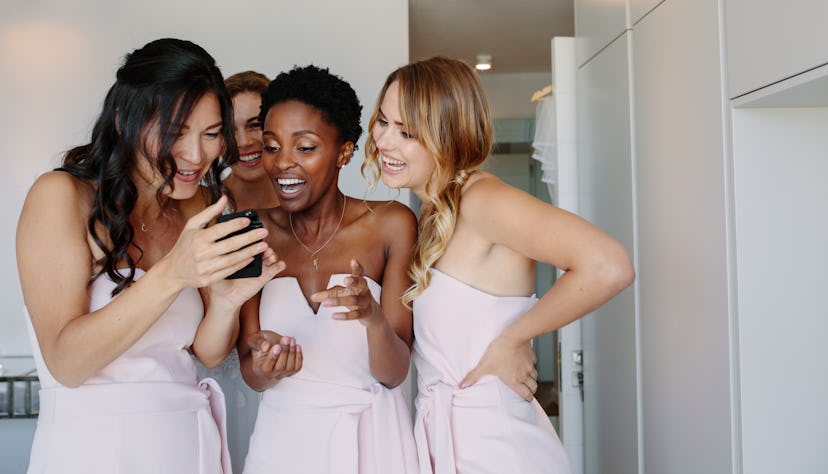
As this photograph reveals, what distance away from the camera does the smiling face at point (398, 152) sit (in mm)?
1593

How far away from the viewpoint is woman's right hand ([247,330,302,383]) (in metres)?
1.38

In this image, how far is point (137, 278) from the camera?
1381 mm

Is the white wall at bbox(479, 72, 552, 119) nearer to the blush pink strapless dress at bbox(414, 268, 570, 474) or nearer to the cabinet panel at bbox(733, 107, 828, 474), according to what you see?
the cabinet panel at bbox(733, 107, 828, 474)

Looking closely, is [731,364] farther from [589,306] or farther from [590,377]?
[590,377]

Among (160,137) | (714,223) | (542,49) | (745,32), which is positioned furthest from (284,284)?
(542,49)

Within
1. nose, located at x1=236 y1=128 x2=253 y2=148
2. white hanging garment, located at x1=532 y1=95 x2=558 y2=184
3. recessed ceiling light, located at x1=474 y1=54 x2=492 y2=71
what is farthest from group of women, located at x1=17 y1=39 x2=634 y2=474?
recessed ceiling light, located at x1=474 y1=54 x2=492 y2=71

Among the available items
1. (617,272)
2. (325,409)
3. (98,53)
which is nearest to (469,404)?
(325,409)

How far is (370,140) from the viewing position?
1.81 m

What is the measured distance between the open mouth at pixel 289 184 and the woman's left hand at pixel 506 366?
1.95 ft

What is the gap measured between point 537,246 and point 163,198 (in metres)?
0.81

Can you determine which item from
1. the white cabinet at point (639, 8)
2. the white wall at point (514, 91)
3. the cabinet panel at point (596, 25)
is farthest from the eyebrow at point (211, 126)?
the white wall at point (514, 91)

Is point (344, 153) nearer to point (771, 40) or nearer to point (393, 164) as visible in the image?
point (393, 164)

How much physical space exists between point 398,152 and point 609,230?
1.32 metres

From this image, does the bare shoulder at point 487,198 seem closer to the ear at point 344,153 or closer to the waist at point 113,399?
the ear at point 344,153
